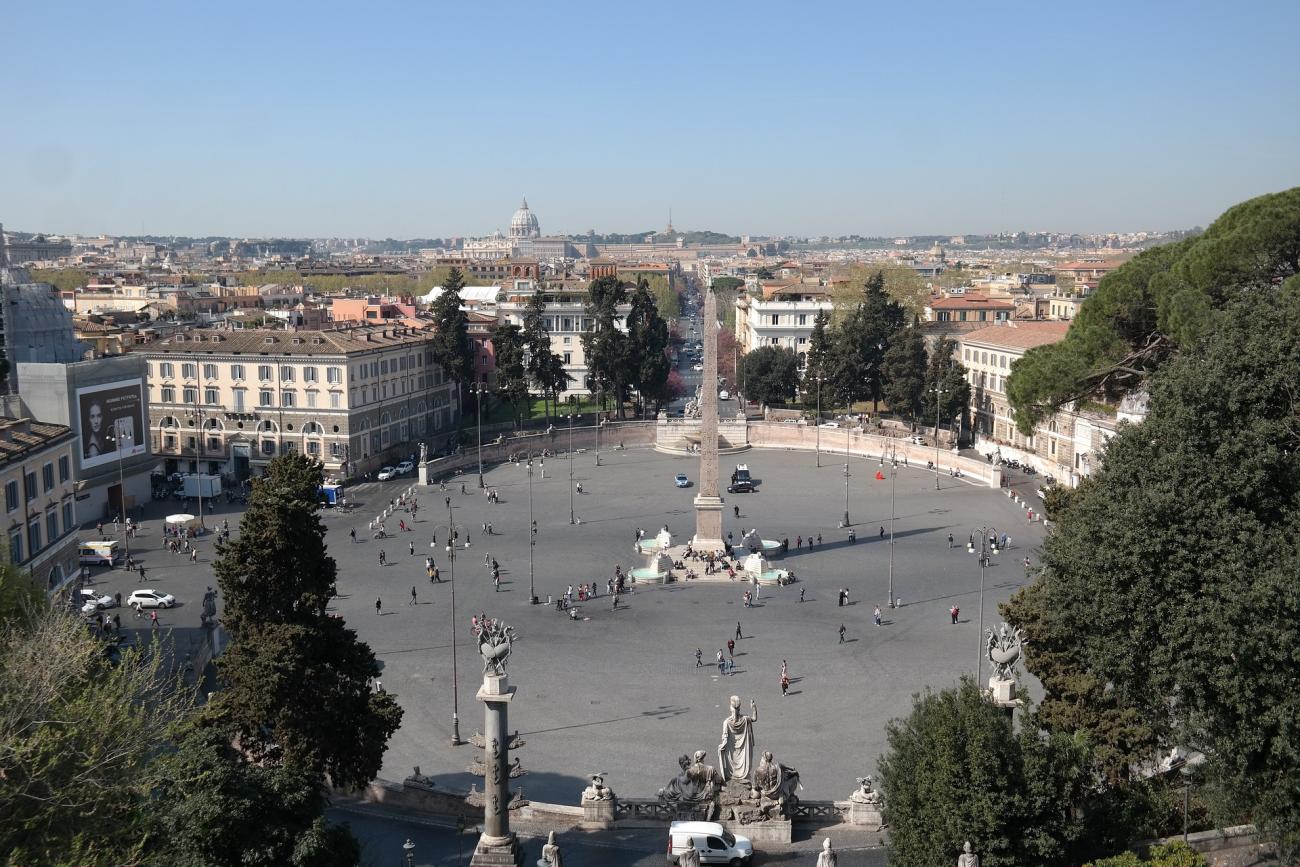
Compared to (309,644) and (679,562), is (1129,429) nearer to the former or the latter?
(309,644)

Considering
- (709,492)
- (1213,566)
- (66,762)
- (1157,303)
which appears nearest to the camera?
(66,762)

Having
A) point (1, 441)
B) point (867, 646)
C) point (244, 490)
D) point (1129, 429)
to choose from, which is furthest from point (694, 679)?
point (244, 490)

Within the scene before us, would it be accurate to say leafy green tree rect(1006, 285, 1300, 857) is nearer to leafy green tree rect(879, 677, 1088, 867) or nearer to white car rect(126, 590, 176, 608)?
leafy green tree rect(879, 677, 1088, 867)

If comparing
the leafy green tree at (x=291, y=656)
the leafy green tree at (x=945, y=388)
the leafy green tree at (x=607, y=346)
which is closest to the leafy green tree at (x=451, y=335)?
the leafy green tree at (x=607, y=346)

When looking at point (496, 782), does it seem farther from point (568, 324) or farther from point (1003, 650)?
point (568, 324)

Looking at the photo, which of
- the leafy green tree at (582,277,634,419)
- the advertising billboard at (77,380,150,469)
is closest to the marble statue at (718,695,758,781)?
the advertising billboard at (77,380,150,469)

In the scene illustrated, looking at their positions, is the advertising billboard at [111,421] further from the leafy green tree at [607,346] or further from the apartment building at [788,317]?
the apartment building at [788,317]

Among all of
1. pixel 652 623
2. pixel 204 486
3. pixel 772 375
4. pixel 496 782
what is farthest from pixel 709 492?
pixel 772 375
